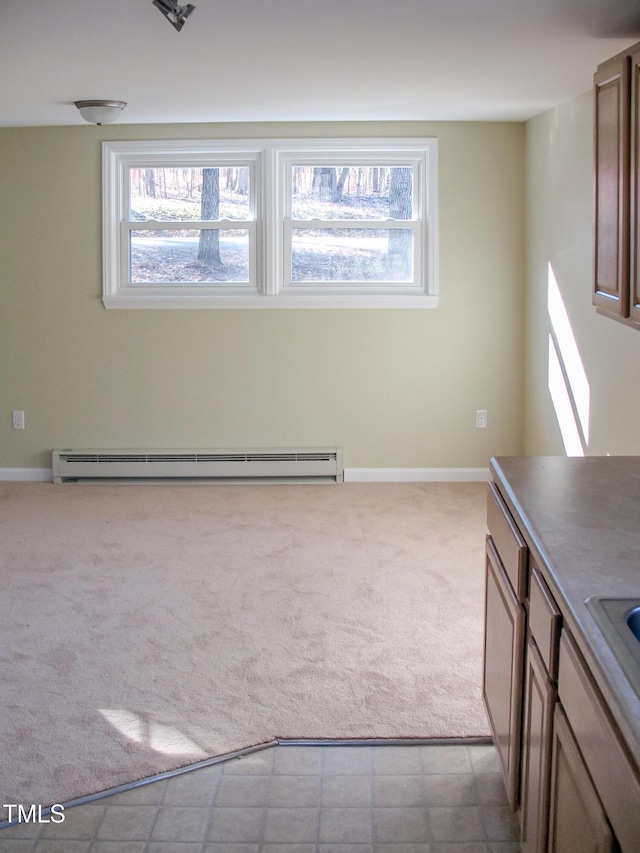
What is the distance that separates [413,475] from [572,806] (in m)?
4.28

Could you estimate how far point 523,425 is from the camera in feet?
19.4

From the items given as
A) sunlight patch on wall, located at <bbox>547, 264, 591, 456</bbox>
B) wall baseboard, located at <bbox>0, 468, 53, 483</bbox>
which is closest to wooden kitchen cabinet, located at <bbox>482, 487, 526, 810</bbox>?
sunlight patch on wall, located at <bbox>547, 264, 591, 456</bbox>

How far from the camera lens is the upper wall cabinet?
9.17 feet

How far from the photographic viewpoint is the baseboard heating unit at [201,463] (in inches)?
234

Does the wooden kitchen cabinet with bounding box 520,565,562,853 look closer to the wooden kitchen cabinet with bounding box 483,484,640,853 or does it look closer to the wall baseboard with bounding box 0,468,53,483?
the wooden kitchen cabinet with bounding box 483,484,640,853

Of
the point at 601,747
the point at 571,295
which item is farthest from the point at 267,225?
the point at 601,747

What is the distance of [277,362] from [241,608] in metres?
2.25

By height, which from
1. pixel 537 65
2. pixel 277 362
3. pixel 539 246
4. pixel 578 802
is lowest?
pixel 578 802

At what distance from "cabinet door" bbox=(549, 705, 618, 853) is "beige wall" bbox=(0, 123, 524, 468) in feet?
13.5

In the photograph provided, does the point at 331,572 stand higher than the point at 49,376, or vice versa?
the point at 49,376

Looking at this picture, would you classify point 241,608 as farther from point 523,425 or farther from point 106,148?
point 106,148

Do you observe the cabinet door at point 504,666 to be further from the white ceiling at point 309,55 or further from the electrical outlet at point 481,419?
the electrical outlet at point 481,419

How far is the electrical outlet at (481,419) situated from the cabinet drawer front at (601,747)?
13.5 ft

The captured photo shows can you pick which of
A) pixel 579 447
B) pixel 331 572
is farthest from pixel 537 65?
pixel 331 572
